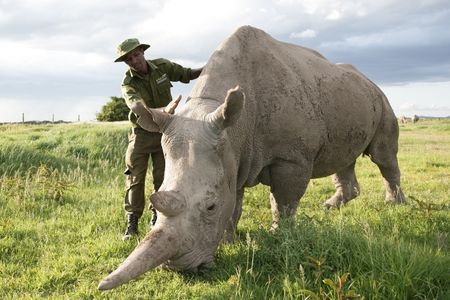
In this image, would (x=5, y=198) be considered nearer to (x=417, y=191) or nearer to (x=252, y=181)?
(x=252, y=181)

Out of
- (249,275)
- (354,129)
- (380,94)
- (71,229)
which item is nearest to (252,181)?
(249,275)

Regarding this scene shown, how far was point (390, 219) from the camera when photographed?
5.92 metres

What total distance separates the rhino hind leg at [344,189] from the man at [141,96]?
299cm

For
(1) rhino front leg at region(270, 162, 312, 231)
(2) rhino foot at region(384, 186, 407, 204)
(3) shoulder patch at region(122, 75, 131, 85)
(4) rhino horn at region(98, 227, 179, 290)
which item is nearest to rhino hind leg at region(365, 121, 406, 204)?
(2) rhino foot at region(384, 186, 407, 204)

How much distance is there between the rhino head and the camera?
3459 millimetres

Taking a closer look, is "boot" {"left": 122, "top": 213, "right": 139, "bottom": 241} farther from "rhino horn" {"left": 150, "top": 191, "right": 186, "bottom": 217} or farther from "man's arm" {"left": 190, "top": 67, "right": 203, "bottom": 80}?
"rhino horn" {"left": 150, "top": 191, "right": 186, "bottom": 217}

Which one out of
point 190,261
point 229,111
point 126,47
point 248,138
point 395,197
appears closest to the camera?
point 190,261

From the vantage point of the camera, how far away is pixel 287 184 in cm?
528

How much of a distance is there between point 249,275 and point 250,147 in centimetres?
136

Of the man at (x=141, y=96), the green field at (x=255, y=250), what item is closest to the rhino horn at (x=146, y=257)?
the green field at (x=255, y=250)

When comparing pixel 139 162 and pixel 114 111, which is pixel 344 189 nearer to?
pixel 139 162

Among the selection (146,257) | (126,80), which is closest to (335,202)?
(126,80)

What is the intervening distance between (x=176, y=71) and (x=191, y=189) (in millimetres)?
2786

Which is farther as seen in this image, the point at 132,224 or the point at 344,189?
the point at 344,189
